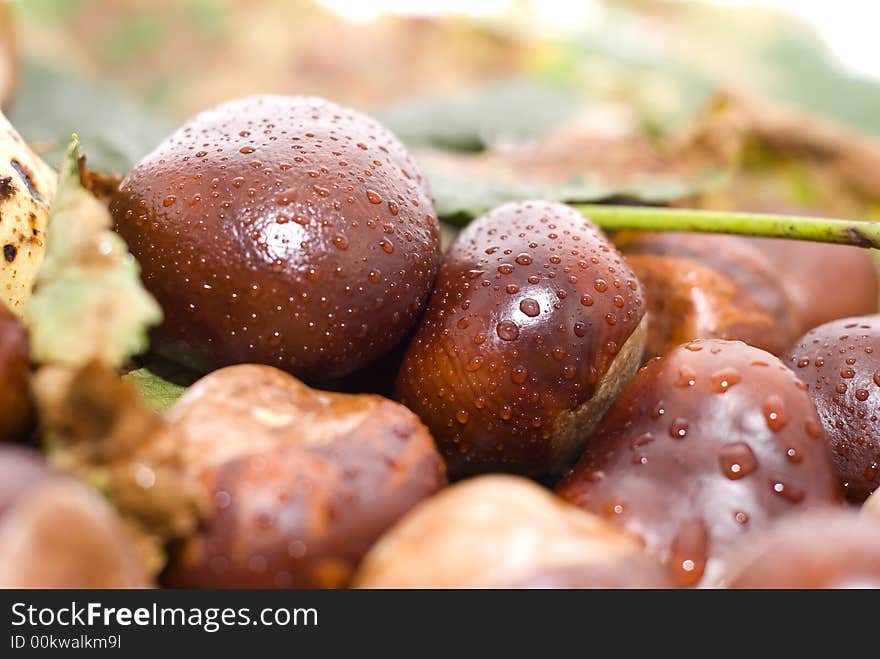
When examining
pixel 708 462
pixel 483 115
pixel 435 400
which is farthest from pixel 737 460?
pixel 483 115

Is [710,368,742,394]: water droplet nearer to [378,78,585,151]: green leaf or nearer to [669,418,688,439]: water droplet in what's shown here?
[669,418,688,439]: water droplet

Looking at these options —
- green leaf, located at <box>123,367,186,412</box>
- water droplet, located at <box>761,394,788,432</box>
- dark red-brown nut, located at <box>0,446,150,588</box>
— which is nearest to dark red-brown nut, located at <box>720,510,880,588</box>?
water droplet, located at <box>761,394,788,432</box>

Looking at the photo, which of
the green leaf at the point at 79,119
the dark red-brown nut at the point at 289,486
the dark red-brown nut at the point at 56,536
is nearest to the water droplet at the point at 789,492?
the dark red-brown nut at the point at 289,486

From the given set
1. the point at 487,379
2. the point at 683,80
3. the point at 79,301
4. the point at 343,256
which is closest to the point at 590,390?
the point at 487,379

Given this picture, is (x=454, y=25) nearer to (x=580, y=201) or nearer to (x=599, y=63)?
(x=599, y=63)

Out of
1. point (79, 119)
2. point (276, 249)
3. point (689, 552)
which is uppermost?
point (276, 249)

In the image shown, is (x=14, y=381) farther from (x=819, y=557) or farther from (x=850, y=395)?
(x=850, y=395)

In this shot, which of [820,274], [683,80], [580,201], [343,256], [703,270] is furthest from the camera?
[683,80]

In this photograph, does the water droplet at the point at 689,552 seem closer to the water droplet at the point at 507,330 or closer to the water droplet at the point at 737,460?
the water droplet at the point at 737,460
